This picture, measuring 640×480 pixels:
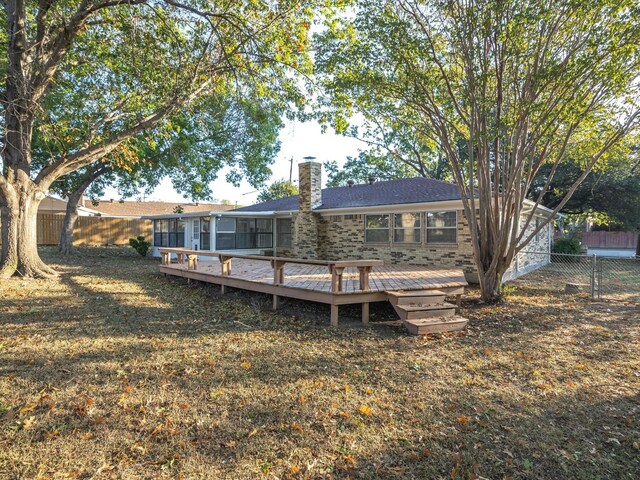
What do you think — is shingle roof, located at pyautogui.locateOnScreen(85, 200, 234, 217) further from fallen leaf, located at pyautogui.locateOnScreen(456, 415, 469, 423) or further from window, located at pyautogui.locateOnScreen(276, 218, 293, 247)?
fallen leaf, located at pyautogui.locateOnScreen(456, 415, 469, 423)

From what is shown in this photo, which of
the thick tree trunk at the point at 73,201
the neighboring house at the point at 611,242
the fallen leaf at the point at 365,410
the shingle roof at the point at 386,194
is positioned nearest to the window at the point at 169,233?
the thick tree trunk at the point at 73,201

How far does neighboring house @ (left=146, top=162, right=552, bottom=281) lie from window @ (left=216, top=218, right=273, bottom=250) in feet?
0.15

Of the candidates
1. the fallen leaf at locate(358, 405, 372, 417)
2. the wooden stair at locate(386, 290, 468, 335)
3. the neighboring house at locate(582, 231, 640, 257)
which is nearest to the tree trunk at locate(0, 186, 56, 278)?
the wooden stair at locate(386, 290, 468, 335)

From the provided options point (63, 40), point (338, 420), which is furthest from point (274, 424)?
point (63, 40)

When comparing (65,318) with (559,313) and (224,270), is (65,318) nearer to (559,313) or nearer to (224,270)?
(224,270)

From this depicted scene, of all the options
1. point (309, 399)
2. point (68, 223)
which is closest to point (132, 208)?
point (68, 223)

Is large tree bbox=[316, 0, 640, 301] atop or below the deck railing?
atop

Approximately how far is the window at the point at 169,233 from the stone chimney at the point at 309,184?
7247 mm

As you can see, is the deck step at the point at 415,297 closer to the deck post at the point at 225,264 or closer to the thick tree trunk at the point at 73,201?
the deck post at the point at 225,264

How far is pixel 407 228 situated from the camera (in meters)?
13.0

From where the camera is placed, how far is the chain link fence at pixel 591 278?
896cm

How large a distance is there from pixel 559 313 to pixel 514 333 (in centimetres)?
205

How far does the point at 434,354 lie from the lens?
4.92m

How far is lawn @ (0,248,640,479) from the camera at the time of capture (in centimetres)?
257
